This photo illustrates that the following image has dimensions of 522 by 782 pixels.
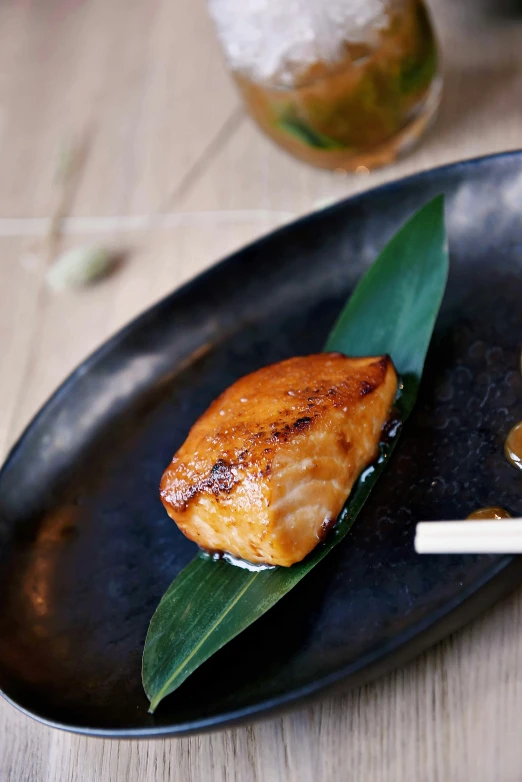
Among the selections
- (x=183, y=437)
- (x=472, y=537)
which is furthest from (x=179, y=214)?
(x=472, y=537)

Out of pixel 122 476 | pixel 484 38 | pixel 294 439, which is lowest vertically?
pixel 484 38

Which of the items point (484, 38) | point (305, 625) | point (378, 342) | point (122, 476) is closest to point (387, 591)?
point (305, 625)

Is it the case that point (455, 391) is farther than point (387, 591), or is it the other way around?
point (455, 391)

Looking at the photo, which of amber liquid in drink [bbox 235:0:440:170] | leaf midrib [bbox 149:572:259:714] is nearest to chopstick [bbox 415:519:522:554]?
leaf midrib [bbox 149:572:259:714]

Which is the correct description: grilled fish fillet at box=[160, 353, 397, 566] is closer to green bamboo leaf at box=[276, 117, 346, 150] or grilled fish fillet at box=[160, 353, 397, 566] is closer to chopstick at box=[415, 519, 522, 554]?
chopstick at box=[415, 519, 522, 554]

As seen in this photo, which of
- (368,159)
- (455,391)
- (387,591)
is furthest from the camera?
(368,159)

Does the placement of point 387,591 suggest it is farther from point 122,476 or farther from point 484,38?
point 484,38
